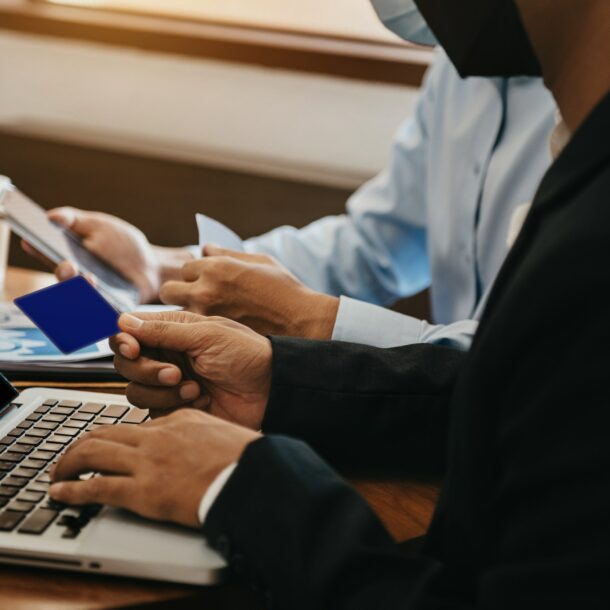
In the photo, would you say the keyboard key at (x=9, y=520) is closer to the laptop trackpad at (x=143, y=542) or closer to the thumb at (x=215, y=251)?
the laptop trackpad at (x=143, y=542)

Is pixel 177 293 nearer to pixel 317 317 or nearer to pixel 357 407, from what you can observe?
pixel 317 317

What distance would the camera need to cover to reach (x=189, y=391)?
0.86 m

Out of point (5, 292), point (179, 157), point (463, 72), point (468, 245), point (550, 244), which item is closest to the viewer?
point (550, 244)

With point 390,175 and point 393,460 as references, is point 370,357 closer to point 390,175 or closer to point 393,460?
point 393,460

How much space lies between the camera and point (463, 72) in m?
1.04

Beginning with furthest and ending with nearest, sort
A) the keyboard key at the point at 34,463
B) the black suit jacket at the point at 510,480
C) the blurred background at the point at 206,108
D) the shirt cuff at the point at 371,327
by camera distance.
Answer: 1. the blurred background at the point at 206,108
2. the shirt cuff at the point at 371,327
3. the keyboard key at the point at 34,463
4. the black suit jacket at the point at 510,480

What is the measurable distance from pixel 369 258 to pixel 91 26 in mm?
1076

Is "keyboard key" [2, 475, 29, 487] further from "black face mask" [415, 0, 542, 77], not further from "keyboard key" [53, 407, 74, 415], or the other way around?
"black face mask" [415, 0, 542, 77]

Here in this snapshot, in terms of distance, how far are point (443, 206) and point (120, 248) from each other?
1.77 ft

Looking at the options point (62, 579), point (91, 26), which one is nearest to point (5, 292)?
point (62, 579)

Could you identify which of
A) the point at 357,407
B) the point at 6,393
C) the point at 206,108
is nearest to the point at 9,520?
the point at 6,393

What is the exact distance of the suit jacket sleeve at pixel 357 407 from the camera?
33.5 inches

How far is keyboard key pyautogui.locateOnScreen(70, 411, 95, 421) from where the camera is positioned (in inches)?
32.8

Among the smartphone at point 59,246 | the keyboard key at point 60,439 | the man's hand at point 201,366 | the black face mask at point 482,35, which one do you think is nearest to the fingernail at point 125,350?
the man's hand at point 201,366
